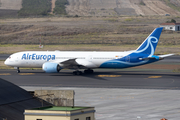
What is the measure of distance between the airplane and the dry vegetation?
4027cm

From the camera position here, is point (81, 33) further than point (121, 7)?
No

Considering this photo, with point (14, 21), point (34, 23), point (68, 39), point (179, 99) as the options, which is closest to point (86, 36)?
point (68, 39)

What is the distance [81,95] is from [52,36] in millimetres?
88651

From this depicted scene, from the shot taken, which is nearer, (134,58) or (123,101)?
(123,101)

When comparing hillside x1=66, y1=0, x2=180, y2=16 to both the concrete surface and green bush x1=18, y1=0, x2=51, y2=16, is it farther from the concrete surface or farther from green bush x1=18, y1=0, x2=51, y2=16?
the concrete surface

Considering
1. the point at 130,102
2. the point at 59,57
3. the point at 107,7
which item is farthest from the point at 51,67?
the point at 107,7

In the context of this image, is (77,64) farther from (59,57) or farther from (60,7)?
(60,7)

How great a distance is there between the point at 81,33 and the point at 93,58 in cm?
7212

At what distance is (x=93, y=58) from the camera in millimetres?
52531

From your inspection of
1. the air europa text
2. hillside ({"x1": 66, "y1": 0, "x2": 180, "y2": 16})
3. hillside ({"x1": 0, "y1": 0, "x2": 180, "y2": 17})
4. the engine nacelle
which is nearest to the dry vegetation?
hillside ({"x1": 66, "y1": 0, "x2": 180, "y2": 16})

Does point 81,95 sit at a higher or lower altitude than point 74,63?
lower

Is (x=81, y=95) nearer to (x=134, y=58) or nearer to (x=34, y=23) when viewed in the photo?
(x=134, y=58)

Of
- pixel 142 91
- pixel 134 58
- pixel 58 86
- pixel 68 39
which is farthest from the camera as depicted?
pixel 68 39

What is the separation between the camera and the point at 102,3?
193 metres
